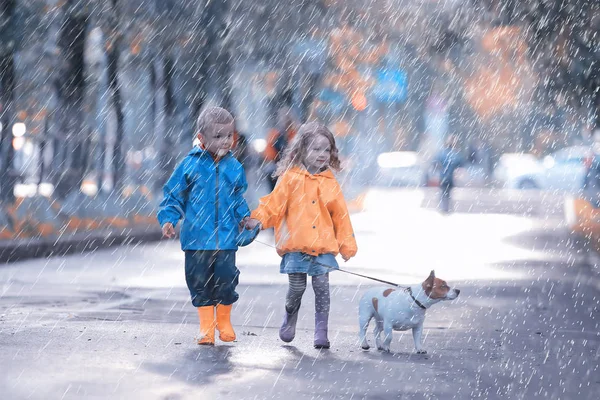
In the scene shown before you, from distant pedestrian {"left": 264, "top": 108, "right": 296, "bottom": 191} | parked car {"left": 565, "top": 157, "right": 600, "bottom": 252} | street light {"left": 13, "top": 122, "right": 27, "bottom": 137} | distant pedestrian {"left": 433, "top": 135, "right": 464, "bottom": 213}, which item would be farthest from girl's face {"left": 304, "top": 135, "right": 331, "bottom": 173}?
street light {"left": 13, "top": 122, "right": 27, "bottom": 137}

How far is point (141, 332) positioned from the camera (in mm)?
9297

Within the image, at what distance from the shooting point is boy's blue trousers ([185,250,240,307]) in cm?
864

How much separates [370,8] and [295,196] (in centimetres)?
2783

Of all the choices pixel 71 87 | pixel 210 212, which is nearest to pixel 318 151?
pixel 210 212

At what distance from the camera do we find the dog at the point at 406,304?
825 cm

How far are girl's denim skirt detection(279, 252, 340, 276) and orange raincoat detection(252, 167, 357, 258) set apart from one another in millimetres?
55

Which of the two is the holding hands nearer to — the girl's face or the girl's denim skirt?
the girl's denim skirt

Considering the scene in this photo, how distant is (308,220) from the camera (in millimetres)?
8617

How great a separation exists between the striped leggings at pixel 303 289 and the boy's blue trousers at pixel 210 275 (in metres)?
0.39

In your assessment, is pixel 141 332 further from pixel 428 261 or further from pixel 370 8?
pixel 370 8

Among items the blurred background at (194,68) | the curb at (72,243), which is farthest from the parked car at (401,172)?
the curb at (72,243)

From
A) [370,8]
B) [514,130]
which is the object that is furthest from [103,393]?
[514,130]

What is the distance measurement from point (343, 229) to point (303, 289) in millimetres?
485

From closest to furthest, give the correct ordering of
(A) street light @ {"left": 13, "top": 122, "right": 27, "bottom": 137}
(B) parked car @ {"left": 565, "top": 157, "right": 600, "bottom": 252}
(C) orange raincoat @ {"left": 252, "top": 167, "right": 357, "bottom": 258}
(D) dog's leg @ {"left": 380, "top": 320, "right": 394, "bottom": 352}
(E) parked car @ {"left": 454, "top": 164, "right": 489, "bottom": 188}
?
1. (D) dog's leg @ {"left": 380, "top": 320, "right": 394, "bottom": 352}
2. (C) orange raincoat @ {"left": 252, "top": 167, "right": 357, "bottom": 258}
3. (B) parked car @ {"left": 565, "top": 157, "right": 600, "bottom": 252}
4. (A) street light @ {"left": 13, "top": 122, "right": 27, "bottom": 137}
5. (E) parked car @ {"left": 454, "top": 164, "right": 489, "bottom": 188}
